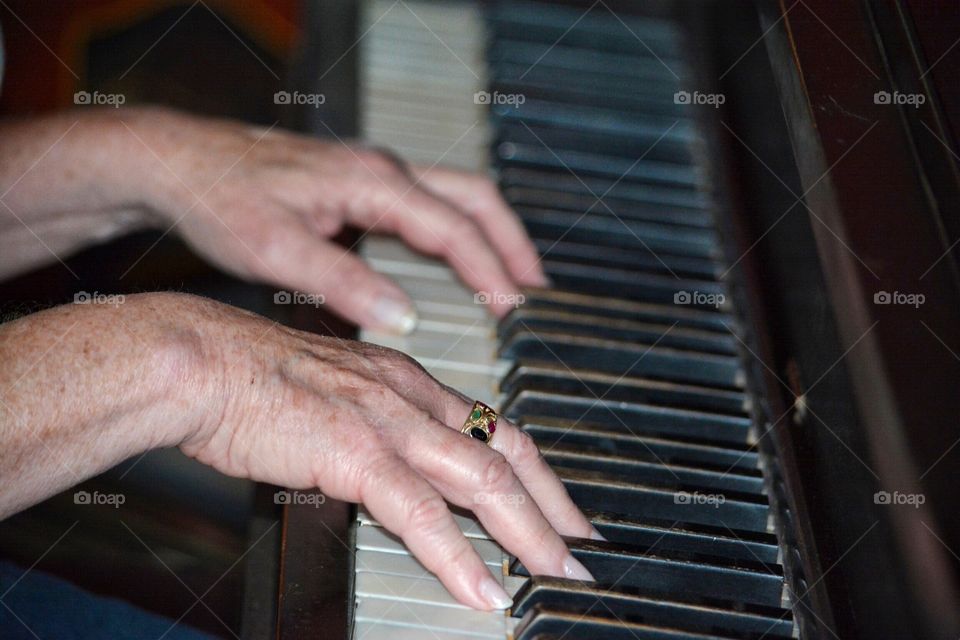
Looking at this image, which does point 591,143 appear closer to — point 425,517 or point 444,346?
point 444,346

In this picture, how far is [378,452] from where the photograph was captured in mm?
1033

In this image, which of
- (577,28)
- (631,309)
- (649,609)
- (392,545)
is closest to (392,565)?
(392,545)

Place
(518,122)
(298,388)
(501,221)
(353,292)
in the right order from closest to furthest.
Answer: (298,388) → (353,292) → (501,221) → (518,122)

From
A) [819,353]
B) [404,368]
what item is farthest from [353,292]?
[819,353]

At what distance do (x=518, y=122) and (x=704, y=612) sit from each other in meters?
0.91

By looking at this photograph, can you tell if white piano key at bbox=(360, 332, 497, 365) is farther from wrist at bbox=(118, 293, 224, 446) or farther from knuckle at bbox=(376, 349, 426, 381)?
wrist at bbox=(118, 293, 224, 446)

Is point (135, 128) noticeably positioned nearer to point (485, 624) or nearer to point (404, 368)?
point (404, 368)

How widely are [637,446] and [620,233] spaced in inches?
16.4

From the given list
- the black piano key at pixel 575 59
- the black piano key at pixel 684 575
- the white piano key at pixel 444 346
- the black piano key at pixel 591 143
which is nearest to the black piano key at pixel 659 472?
the black piano key at pixel 684 575

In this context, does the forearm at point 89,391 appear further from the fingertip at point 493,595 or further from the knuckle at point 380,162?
the knuckle at point 380,162

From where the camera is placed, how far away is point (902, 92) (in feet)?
3.74

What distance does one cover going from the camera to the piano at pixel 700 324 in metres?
0.96

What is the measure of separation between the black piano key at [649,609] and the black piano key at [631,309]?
0.45m

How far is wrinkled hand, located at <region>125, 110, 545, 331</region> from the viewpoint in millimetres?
1401
